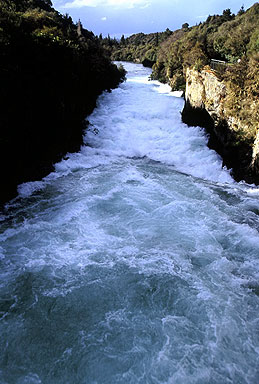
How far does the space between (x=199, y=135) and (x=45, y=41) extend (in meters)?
9.82

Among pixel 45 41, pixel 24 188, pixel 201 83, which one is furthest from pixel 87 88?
pixel 24 188

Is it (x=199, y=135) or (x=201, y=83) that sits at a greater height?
(x=201, y=83)

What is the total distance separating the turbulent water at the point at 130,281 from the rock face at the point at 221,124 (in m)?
0.98

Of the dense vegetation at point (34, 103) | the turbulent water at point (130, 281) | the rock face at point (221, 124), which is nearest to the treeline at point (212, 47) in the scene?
the rock face at point (221, 124)

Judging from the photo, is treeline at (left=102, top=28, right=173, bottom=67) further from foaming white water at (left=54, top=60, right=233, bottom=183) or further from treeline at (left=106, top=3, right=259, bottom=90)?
foaming white water at (left=54, top=60, right=233, bottom=183)

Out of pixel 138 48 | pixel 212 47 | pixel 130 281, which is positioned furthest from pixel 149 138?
pixel 138 48

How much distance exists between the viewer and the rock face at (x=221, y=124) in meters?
11.0

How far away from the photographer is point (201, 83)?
16.5 metres

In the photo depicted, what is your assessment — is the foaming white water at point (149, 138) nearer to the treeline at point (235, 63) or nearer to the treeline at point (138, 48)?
the treeline at point (235, 63)

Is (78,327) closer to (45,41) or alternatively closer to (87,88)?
(45,41)

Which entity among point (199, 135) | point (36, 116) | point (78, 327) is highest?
point (36, 116)

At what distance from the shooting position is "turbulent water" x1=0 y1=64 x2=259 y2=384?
182 inches

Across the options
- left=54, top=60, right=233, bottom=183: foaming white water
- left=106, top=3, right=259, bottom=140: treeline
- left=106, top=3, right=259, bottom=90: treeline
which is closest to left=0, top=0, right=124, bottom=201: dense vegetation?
left=54, top=60, right=233, bottom=183: foaming white water

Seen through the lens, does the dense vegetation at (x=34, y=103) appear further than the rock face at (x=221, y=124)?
No
